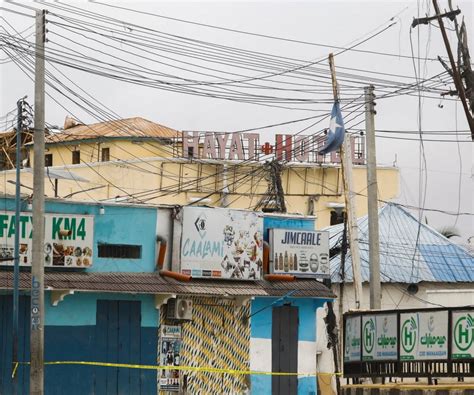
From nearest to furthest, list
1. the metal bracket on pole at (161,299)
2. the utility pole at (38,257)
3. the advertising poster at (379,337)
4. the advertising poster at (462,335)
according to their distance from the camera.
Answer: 1. the advertising poster at (462,335)
2. the advertising poster at (379,337)
3. the utility pole at (38,257)
4. the metal bracket on pole at (161,299)

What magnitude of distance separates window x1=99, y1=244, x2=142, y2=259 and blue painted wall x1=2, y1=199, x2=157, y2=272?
0.12 meters

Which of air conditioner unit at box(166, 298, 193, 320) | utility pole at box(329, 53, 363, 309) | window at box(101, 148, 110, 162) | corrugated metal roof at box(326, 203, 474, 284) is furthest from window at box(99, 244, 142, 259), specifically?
window at box(101, 148, 110, 162)

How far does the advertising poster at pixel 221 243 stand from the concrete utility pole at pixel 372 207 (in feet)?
12.4

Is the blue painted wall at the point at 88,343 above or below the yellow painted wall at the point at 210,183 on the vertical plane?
below

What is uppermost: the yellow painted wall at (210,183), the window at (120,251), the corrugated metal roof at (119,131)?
the corrugated metal roof at (119,131)

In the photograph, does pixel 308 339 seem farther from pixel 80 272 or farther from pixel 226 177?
pixel 226 177

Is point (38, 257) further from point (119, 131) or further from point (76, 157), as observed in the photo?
point (76, 157)

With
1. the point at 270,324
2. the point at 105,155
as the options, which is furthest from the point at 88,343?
the point at 105,155

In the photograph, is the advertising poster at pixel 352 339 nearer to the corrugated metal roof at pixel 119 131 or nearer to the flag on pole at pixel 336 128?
the flag on pole at pixel 336 128

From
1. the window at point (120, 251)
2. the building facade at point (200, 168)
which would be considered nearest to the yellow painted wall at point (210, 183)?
the building facade at point (200, 168)

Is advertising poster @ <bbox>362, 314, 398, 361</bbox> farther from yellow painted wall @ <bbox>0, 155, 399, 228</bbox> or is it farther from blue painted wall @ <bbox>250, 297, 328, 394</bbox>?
yellow painted wall @ <bbox>0, 155, 399, 228</bbox>

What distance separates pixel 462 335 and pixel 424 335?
4.69ft

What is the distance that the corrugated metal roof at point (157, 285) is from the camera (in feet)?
110

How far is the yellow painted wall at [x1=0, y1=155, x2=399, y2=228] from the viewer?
2606 inches
